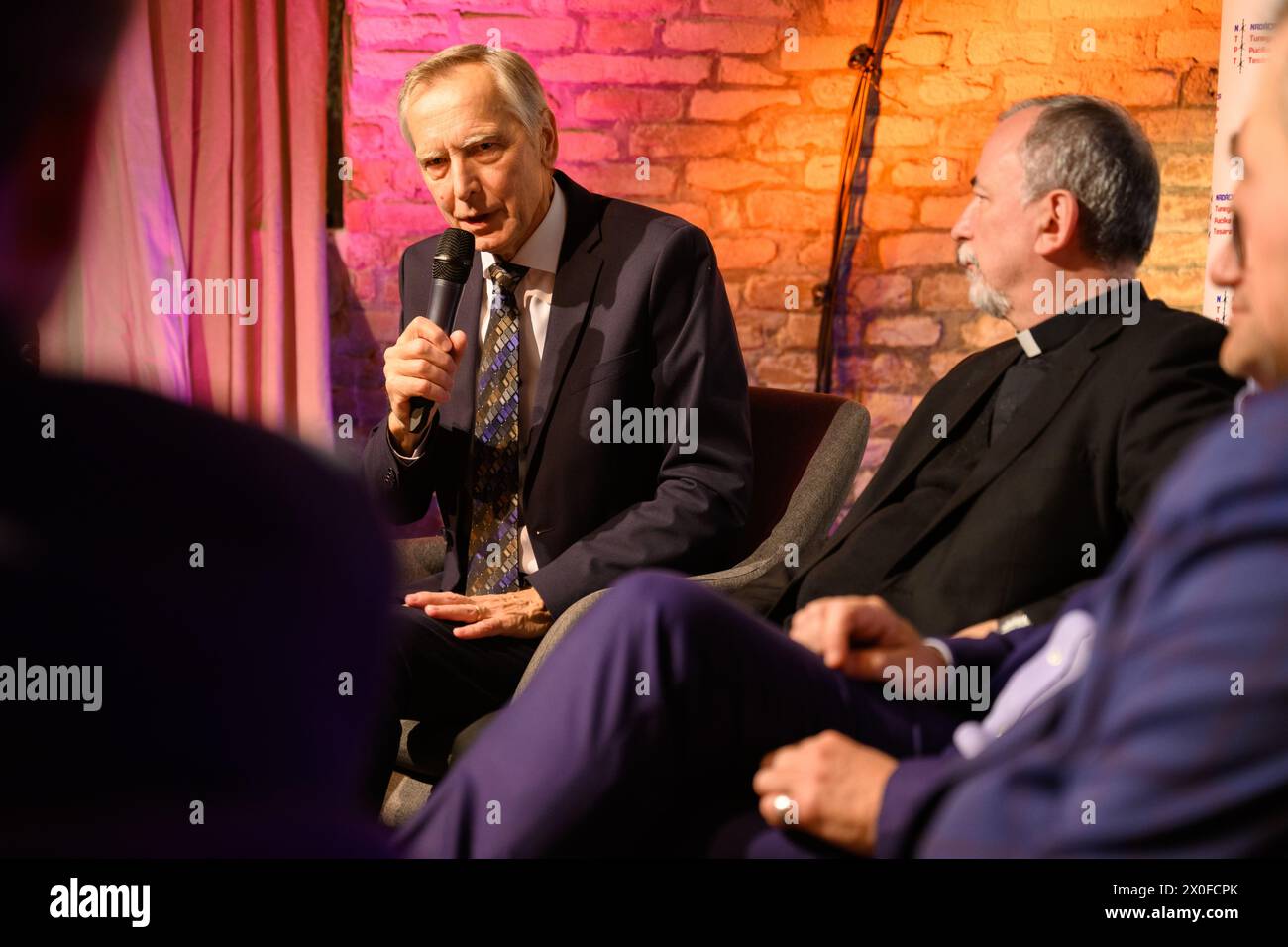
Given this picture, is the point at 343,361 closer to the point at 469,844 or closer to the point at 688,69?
the point at 688,69

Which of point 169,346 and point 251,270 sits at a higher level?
point 251,270

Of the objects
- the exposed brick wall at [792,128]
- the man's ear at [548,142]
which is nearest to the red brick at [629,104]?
the exposed brick wall at [792,128]

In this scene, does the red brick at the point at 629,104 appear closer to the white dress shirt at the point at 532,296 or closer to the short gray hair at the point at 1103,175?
the white dress shirt at the point at 532,296

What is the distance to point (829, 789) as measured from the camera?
119 cm

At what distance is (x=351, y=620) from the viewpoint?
63 cm

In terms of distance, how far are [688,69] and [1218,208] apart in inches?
54.8

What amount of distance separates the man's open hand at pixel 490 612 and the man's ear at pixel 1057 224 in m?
1.01

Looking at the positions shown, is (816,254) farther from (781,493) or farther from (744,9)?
(781,493)

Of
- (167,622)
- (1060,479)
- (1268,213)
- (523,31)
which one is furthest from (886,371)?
(167,622)

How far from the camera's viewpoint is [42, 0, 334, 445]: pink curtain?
9.96ft

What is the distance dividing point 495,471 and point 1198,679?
1648 millimetres
